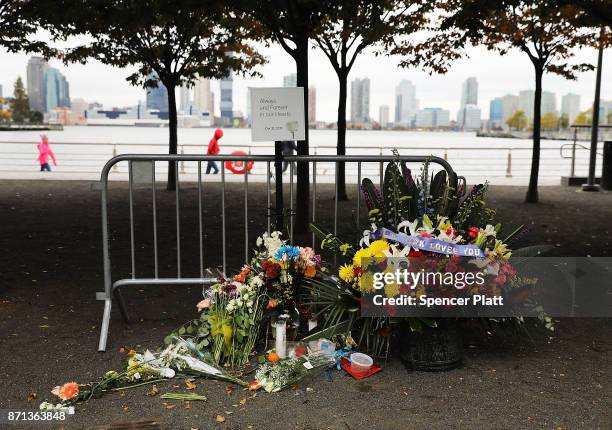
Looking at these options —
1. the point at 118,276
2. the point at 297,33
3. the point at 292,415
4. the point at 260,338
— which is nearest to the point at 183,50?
the point at 297,33

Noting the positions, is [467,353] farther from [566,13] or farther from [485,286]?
[566,13]

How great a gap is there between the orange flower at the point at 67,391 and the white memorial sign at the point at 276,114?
2271 millimetres

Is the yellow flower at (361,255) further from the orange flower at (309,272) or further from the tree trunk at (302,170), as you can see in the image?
the tree trunk at (302,170)

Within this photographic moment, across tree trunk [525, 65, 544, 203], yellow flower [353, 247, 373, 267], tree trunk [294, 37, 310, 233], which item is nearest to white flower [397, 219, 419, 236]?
yellow flower [353, 247, 373, 267]

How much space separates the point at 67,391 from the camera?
12.6ft

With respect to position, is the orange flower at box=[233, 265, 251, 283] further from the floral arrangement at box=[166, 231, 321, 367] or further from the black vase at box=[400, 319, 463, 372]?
the black vase at box=[400, 319, 463, 372]

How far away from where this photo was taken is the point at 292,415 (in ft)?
12.2

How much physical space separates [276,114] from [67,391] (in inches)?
101

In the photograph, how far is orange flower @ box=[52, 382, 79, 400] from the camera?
3.81m

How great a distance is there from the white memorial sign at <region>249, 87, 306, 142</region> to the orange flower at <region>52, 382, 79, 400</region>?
89.4 inches

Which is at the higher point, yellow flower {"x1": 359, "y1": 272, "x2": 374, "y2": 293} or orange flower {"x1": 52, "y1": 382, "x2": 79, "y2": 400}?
yellow flower {"x1": 359, "y1": 272, "x2": 374, "y2": 293}

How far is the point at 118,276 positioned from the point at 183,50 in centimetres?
1060

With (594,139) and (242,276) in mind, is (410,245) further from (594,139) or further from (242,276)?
(594,139)

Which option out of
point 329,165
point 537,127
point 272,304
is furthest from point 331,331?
point 329,165
